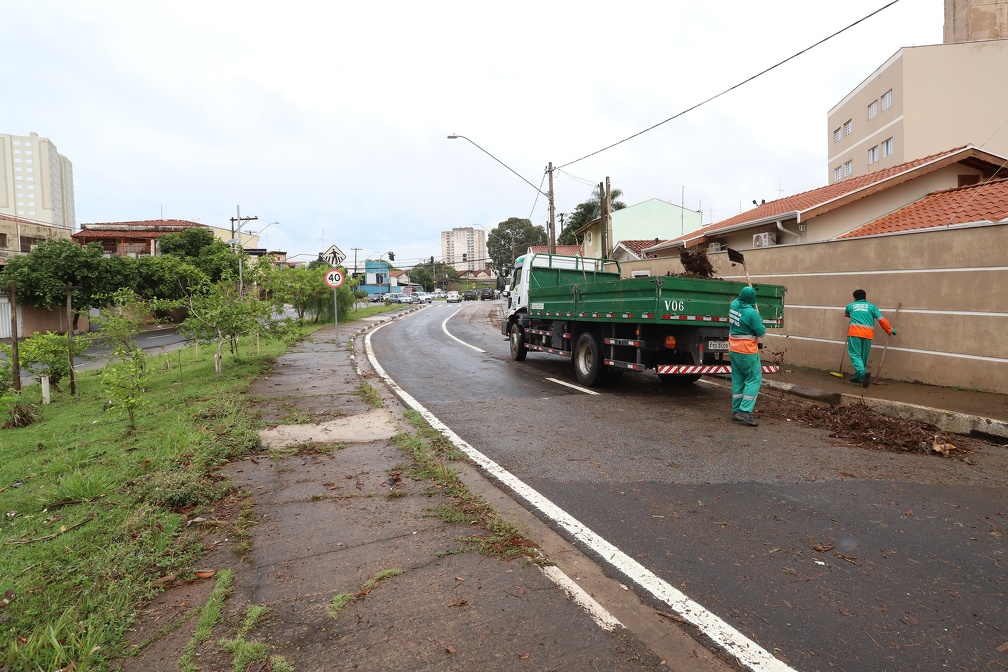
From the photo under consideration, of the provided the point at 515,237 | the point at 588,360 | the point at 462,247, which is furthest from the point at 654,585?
the point at 462,247

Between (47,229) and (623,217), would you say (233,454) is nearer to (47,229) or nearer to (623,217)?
(623,217)

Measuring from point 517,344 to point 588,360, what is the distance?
12.5 feet

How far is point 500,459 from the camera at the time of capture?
587cm

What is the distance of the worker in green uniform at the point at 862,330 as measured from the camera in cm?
932

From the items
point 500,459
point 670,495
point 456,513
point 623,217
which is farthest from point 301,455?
point 623,217

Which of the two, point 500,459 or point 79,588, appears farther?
point 500,459

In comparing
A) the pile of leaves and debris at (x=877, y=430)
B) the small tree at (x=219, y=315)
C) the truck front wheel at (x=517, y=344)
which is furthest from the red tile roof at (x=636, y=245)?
the pile of leaves and debris at (x=877, y=430)

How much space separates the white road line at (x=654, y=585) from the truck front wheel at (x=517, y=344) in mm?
8190

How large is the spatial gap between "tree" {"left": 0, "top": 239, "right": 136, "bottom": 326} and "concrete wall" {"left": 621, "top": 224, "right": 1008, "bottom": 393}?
90.7 feet

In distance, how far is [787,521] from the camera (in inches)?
167

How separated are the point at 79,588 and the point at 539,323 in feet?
34.0

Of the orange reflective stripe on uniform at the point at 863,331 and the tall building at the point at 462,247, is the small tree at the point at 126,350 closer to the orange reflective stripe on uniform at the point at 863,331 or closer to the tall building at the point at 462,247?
the orange reflective stripe on uniform at the point at 863,331

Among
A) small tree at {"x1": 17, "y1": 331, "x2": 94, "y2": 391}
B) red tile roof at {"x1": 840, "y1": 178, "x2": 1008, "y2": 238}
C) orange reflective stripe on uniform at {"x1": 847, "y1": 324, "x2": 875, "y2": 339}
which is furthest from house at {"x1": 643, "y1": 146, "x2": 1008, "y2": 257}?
small tree at {"x1": 17, "y1": 331, "x2": 94, "y2": 391}

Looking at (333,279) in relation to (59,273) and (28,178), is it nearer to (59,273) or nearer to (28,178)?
(59,273)
